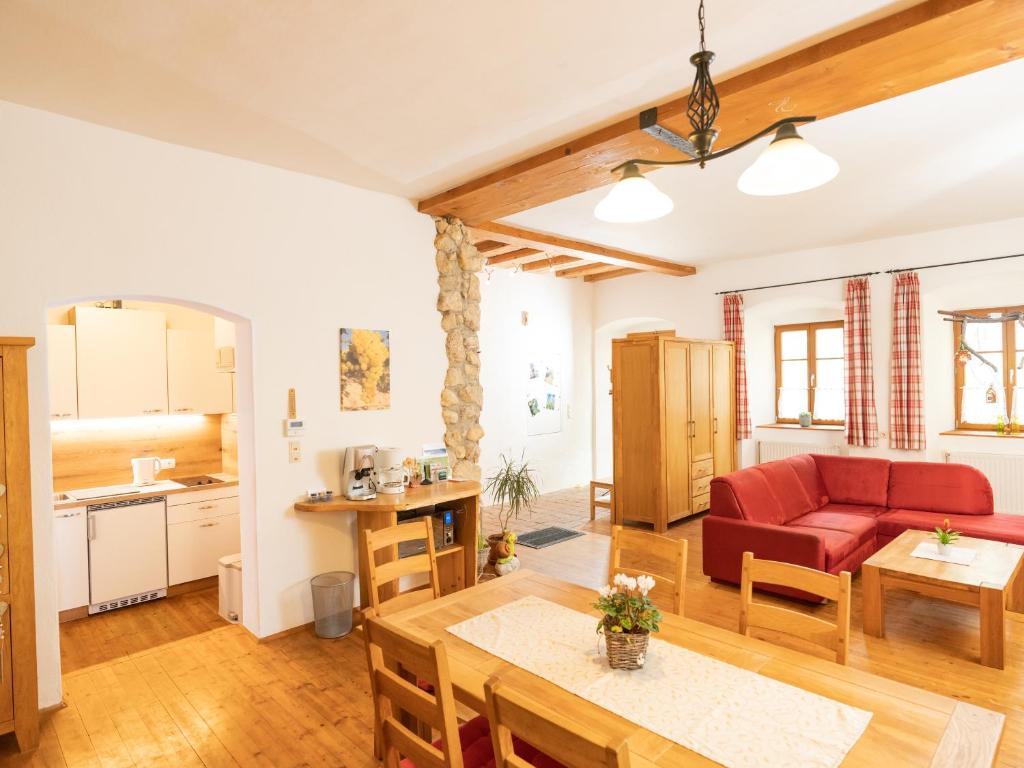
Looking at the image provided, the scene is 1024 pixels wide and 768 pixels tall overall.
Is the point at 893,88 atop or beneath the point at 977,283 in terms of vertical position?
atop

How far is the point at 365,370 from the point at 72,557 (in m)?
2.25

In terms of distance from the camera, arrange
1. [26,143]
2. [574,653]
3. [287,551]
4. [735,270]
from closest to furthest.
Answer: [574,653] < [26,143] < [287,551] < [735,270]

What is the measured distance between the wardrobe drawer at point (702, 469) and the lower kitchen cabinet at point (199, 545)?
455 cm

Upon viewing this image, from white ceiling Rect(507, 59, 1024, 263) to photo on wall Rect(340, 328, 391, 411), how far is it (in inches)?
69.3

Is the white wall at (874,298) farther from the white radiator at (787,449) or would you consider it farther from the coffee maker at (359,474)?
the coffee maker at (359,474)

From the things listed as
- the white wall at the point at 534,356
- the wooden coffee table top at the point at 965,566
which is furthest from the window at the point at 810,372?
the wooden coffee table top at the point at 965,566

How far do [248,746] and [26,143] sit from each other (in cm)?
295

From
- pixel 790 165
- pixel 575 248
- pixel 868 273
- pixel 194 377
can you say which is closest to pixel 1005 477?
pixel 868 273

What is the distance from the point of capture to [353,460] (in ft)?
12.6

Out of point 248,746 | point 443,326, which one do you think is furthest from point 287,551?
point 443,326

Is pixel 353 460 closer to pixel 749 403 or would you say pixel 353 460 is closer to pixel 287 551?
pixel 287 551

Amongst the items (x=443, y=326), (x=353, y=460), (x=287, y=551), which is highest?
(x=443, y=326)

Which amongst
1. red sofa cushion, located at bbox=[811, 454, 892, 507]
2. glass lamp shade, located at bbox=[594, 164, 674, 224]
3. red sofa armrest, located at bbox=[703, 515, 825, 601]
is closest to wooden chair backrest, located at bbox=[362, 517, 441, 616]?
glass lamp shade, located at bbox=[594, 164, 674, 224]

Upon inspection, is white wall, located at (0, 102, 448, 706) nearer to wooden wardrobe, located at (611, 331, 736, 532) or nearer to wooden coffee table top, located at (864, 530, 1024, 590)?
wooden wardrobe, located at (611, 331, 736, 532)
